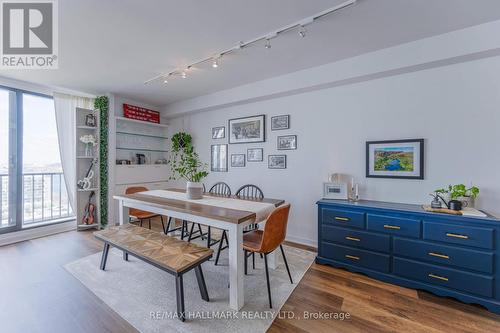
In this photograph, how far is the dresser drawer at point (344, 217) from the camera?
2.36 meters

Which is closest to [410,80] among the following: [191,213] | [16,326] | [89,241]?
[191,213]

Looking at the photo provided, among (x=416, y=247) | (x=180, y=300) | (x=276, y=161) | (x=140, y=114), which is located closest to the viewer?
(x=180, y=300)

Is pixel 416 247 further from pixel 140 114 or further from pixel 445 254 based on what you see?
pixel 140 114

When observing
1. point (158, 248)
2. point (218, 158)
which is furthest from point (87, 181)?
point (158, 248)

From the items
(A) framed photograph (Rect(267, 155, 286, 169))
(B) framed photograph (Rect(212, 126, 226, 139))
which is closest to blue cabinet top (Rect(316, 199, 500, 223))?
(A) framed photograph (Rect(267, 155, 286, 169))

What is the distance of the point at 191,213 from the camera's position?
200 centimetres

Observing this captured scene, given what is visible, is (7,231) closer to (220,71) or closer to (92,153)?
(92,153)

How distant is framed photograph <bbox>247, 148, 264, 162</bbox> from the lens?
3.65m

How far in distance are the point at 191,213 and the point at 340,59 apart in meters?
2.56

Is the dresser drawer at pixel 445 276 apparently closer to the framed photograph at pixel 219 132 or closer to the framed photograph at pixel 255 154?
the framed photograph at pixel 255 154

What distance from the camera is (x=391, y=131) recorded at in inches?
103

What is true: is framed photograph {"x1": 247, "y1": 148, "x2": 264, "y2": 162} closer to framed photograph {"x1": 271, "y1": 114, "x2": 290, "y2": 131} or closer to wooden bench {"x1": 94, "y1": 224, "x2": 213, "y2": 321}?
framed photograph {"x1": 271, "y1": 114, "x2": 290, "y2": 131}

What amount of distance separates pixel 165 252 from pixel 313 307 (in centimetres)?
139

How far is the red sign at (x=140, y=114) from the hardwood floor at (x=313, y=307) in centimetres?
285
